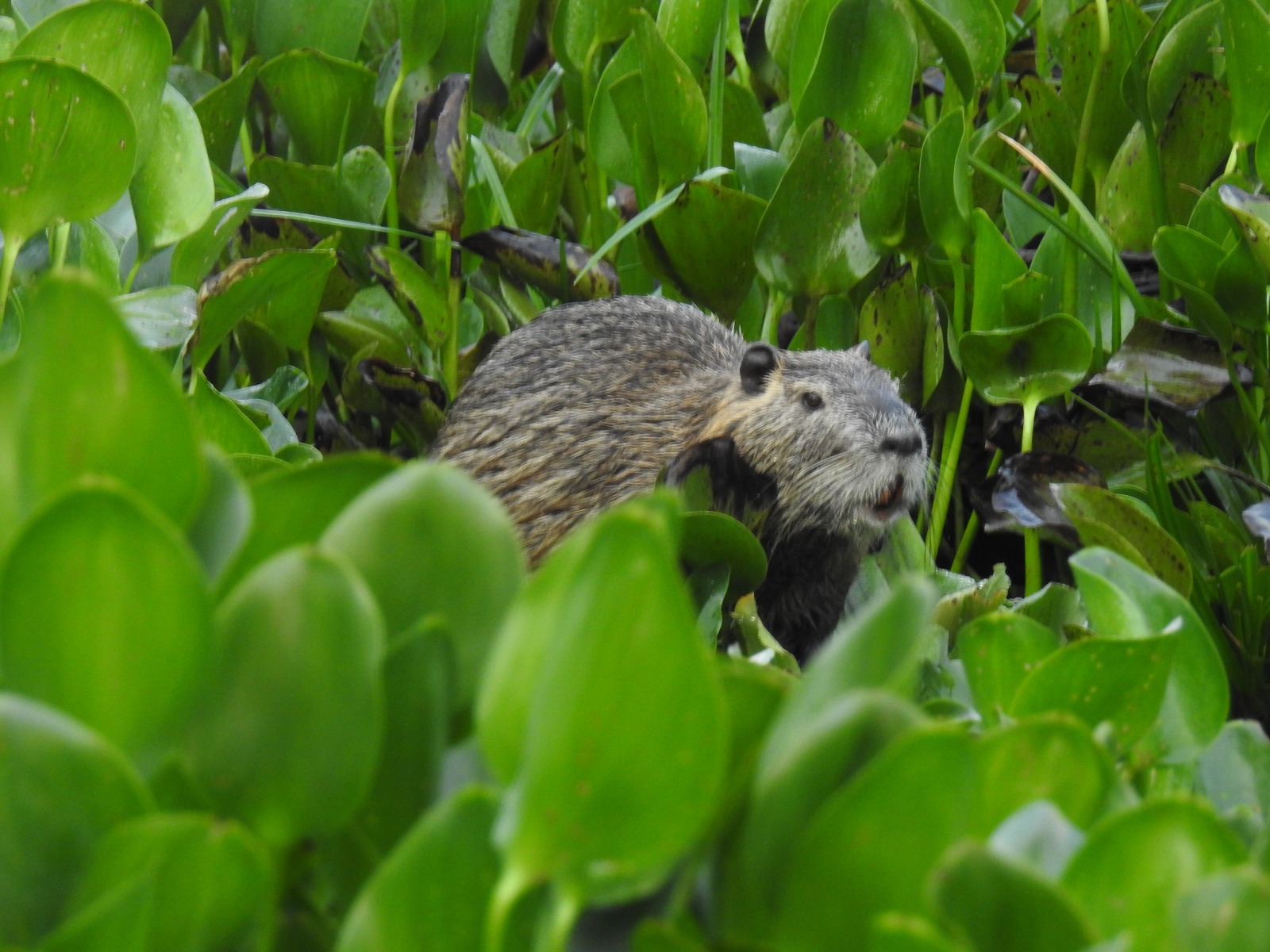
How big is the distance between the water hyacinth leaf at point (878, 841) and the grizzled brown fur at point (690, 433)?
1.99 meters

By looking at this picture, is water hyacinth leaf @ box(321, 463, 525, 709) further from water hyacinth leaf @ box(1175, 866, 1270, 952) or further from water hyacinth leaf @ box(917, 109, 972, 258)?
water hyacinth leaf @ box(917, 109, 972, 258)

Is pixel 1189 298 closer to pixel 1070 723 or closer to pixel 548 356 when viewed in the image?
pixel 548 356

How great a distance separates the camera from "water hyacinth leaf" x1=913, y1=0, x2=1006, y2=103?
2447 millimetres

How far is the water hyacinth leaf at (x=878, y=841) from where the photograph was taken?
2.02 feet

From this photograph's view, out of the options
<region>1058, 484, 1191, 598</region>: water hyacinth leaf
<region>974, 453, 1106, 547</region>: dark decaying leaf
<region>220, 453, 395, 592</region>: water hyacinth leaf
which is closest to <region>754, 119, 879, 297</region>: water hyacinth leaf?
<region>974, 453, 1106, 547</region>: dark decaying leaf

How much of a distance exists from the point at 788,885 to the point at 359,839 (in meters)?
0.22

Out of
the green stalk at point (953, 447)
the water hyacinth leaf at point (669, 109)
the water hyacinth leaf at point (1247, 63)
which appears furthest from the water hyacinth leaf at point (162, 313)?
the water hyacinth leaf at point (1247, 63)

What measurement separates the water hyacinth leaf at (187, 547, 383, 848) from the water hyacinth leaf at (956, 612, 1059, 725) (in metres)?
0.58

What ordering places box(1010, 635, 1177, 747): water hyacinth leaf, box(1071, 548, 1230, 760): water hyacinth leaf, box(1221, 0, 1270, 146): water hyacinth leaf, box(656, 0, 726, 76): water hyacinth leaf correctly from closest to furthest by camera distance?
1. box(1010, 635, 1177, 747): water hyacinth leaf
2. box(1071, 548, 1230, 760): water hyacinth leaf
3. box(1221, 0, 1270, 146): water hyacinth leaf
4. box(656, 0, 726, 76): water hyacinth leaf

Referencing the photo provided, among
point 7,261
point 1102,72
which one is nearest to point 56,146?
point 7,261

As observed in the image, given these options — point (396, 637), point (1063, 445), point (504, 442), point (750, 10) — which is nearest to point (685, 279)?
point (504, 442)

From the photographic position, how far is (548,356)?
281 centimetres

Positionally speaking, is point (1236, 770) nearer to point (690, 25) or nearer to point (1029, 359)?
point (1029, 359)

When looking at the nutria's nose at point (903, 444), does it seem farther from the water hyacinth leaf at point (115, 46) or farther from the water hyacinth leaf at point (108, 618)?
the water hyacinth leaf at point (108, 618)
